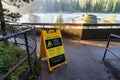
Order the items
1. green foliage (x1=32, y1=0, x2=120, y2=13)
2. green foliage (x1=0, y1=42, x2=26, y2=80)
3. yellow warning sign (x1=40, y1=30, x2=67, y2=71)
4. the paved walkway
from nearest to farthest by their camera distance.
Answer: green foliage (x1=0, y1=42, x2=26, y2=80) → the paved walkway → yellow warning sign (x1=40, y1=30, x2=67, y2=71) → green foliage (x1=32, y1=0, x2=120, y2=13)

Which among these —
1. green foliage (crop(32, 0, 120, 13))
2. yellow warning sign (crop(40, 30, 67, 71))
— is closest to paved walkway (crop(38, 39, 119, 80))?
yellow warning sign (crop(40, 30, 67, 71))

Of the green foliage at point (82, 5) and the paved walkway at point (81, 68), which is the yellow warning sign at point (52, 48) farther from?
the green foliage at point (82, 5)

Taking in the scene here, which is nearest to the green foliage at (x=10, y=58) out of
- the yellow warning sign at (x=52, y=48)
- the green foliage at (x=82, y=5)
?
the yellow warning sign at (x=52, y=48)

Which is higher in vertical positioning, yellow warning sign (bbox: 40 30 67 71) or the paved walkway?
yellow warning sign (bbox: 40 30 67 71)

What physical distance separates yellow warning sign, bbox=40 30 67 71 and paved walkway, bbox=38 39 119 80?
0.52 feet

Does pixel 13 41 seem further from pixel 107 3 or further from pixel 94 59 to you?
pixel 107 3

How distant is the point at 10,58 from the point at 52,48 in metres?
1.08

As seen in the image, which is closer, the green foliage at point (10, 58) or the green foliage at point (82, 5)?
the green foliage at point (10, 58)

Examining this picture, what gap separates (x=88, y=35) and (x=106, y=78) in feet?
11.2

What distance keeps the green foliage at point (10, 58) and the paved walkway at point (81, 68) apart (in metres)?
0.53

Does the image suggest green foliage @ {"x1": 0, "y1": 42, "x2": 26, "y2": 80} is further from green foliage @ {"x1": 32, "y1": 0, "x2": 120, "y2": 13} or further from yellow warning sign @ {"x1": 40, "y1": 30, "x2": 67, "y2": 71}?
green foliage @ {"x1": 32, "y1": 0, "x2": 120, "y2": 13}

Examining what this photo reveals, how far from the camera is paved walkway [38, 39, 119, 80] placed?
302 centimetres

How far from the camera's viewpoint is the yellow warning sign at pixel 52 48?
130 inches

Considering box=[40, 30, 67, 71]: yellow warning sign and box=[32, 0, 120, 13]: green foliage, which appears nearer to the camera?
box=[40, 30, 67, 71]: yellow warning sign
